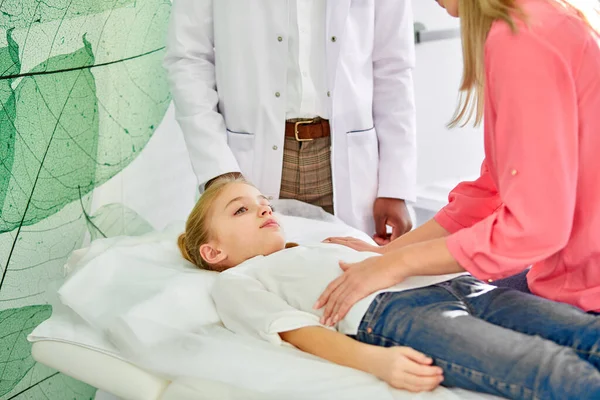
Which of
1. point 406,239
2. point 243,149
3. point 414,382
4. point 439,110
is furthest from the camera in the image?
point 439,110

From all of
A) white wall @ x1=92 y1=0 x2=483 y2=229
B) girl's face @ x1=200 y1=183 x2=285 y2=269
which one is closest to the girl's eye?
girl's face @ x1=200 y1=183 x2=285 y2=269

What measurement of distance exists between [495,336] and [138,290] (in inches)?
30.8

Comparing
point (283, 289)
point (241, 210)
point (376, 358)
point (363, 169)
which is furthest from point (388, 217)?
point (376, 358)

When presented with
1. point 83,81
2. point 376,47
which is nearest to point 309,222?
point 376,47

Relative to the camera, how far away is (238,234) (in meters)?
1.80

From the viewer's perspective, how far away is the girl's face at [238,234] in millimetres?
1803

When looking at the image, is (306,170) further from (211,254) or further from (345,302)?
(345,302)

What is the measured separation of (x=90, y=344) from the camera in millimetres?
1508

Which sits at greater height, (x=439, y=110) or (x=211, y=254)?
(x=439, y=110)

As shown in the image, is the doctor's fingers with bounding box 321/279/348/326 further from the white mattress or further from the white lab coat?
the white lab coat

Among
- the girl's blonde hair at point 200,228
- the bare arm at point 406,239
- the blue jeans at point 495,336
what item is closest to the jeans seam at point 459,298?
the blue jeans at point 495,336

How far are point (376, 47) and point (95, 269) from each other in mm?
1056

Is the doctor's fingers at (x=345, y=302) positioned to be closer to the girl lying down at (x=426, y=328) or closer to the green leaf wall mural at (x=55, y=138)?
the girl lying down at (x=426, y=328)

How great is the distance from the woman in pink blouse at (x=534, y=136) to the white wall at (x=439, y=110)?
193 cm
